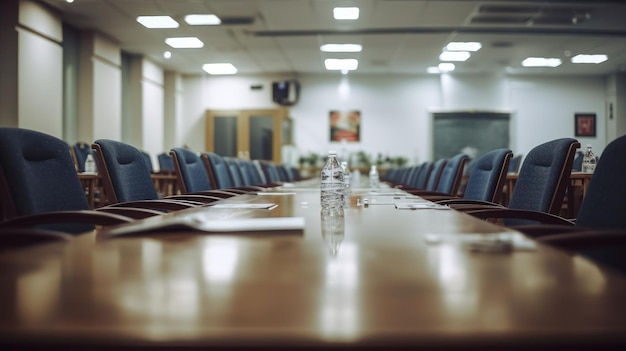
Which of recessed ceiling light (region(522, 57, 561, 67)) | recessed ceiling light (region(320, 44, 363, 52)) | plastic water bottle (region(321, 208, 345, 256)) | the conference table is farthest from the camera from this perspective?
recessed ceiling light (region(522, 57, 561, 67))

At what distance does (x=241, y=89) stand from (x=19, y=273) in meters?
11.1

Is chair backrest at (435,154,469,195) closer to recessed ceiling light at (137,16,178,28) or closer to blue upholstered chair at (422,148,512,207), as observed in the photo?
blue upholstered chair at (422,148,512,207)

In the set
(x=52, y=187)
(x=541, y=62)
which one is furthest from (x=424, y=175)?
(x=541, y=62)

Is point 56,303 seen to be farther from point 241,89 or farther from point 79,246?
point 241,89

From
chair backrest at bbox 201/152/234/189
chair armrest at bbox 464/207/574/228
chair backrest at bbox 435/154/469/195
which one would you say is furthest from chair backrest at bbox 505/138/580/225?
chair backrest at bbox 201/152/234/189

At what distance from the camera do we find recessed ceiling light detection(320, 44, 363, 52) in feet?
29.2

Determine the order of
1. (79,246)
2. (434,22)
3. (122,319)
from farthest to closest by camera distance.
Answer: (434,22)
(79,246)
(122,319)

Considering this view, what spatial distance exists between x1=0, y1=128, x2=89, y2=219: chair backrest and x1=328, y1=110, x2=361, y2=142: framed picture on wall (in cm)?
996

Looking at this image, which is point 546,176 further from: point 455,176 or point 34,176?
point 34,176

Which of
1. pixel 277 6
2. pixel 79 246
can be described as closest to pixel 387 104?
pixel 277 6

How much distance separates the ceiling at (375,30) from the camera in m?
6.77

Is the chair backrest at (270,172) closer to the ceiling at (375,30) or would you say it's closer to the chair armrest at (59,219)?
the ceiling at (375,30)

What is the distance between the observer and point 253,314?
1.48ft

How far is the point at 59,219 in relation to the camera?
1316mm
